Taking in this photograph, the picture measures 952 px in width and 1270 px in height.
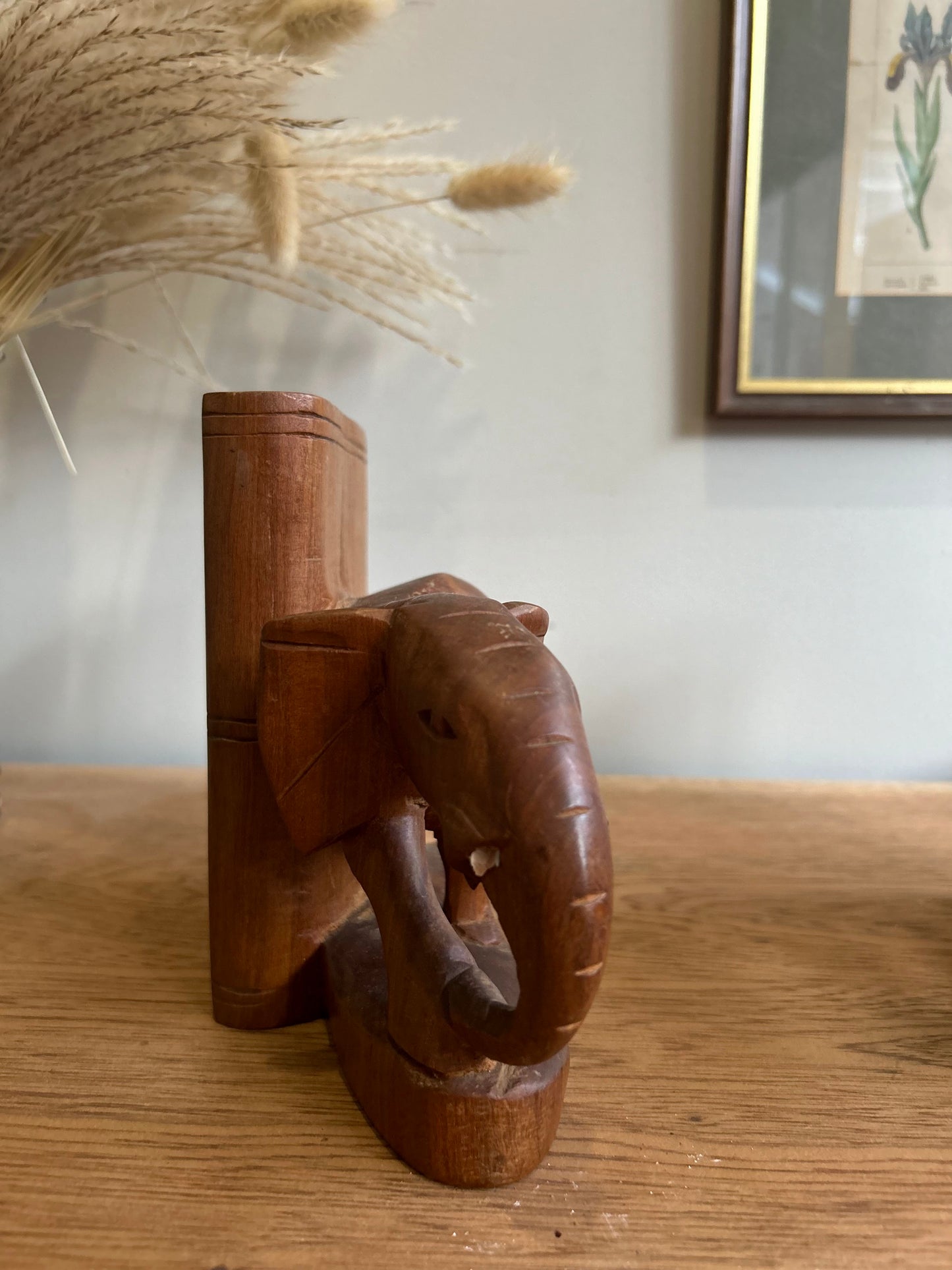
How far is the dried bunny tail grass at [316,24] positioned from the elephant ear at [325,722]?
1.33 feet

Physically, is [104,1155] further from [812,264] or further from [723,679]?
[812,264]

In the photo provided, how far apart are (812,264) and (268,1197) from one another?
0.83 meters

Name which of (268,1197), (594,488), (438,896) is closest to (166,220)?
(594,488)

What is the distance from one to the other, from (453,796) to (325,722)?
0.10 meters

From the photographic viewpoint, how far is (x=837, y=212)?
0.76 m

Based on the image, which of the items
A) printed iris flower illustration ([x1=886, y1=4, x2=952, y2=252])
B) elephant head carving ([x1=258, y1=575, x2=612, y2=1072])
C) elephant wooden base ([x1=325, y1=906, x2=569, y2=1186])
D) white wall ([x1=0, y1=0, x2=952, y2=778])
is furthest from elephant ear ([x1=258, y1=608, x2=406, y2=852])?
printed iris flower illustration ([x1=886, y1=4, x2=952, y2=252])

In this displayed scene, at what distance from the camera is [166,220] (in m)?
0.64

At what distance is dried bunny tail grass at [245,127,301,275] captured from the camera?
539mm

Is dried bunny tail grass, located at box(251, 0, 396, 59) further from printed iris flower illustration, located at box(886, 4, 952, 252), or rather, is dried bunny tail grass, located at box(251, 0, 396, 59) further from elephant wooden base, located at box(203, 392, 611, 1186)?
printed iris flower illustration, located at box(886, 4, 952, 252)

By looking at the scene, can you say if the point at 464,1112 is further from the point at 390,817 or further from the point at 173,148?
the point at 173,148

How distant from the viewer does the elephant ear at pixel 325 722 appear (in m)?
0.38

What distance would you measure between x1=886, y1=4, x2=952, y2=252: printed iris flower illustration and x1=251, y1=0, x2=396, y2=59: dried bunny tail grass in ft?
1.67

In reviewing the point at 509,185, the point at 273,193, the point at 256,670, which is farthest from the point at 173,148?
the point at 256,670

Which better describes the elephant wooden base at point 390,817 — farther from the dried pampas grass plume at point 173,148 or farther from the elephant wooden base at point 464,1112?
the dried pampas grass plume at point 173,148
